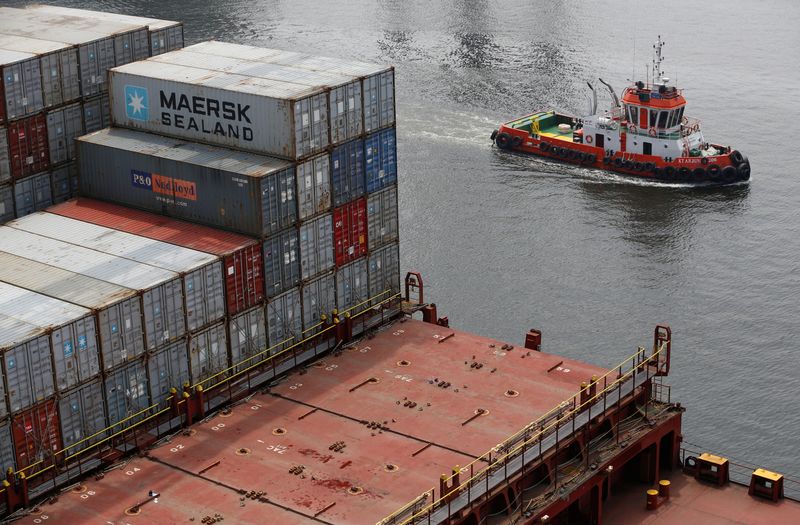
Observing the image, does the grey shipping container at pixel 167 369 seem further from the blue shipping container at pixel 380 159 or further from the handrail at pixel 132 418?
the blue shipping container at pixel 380 159

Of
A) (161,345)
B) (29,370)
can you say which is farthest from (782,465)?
(29,370)

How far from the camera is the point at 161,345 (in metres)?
51.4

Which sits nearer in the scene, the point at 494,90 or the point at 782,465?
the point at 782,465

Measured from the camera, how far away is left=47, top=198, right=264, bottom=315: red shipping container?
53875 mm

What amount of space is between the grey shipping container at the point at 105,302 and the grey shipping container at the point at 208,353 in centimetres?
270

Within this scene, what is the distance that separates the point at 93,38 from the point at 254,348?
55.5ft

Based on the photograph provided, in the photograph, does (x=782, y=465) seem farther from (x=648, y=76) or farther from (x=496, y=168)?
(x=648, y=76)

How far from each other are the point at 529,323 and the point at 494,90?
152 feet

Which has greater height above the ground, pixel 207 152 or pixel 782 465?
pixel 207 152

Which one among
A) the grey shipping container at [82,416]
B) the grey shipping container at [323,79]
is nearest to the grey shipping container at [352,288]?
Answer: the grey shipping container at [323,79]

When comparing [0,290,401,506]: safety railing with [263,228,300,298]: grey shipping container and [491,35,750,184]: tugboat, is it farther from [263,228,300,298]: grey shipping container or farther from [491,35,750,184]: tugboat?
[491,35,750,184]: tugboat

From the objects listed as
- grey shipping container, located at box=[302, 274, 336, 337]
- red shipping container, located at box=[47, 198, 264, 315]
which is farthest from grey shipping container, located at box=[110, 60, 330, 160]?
grey shipping container, located at box=[302, 274, 336, 337]

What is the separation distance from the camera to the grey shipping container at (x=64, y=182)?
6138cm

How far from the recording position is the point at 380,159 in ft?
197
